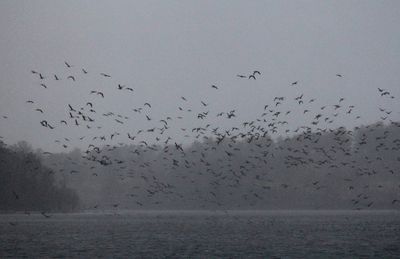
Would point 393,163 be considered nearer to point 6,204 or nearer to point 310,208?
point 310,208

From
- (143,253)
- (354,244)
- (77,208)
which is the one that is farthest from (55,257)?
(77,208)

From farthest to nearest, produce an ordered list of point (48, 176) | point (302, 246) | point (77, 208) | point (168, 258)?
point (77, 208), point (48, 176), point (302, 246), point (168, 258)

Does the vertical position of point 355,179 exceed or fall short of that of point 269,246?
it exceeds it

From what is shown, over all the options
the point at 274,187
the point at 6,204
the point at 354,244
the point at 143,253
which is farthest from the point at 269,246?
the point at 274,187

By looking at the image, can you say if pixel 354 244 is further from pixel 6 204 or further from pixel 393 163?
pixel 393 163

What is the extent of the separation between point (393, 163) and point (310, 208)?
96.3 ft

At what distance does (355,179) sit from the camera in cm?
19738

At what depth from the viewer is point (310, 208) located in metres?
194

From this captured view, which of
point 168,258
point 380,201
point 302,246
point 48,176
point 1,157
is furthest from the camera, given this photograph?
point 380,201

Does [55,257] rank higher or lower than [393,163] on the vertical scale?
lower

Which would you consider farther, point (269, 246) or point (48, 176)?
point (48, 176)

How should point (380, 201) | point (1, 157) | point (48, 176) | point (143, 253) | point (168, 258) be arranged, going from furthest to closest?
point (380, 201)
point (48, 176)
point (1, 157)
point (143, 253)
point (168, 258)

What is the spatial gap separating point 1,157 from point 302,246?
88.3 metres

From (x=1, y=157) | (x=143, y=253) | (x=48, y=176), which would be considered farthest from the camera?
(x=48, y=176)
